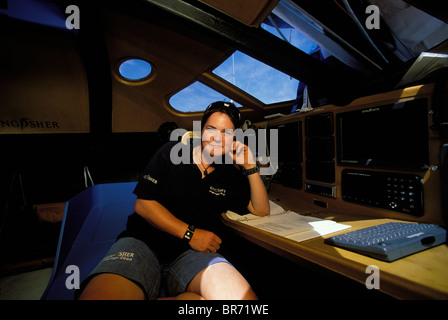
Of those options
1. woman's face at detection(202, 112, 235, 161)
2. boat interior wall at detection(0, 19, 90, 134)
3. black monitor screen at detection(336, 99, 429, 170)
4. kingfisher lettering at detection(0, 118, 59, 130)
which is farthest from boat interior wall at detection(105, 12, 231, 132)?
black monitor screen at detection(336, 99, 429, 170)

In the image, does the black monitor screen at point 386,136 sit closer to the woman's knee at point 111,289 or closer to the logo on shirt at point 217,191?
the logo on shirt at point 217,191

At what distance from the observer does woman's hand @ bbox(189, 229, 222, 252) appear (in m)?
1.23

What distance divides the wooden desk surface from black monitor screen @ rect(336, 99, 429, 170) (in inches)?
17.9

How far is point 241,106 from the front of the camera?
120 inches

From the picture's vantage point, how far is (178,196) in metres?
1.39

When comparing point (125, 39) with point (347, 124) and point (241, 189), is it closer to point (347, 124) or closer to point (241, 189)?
point (241, 189)

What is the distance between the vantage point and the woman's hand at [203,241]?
1.23 m

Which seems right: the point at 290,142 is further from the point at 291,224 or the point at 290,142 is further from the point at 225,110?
the point at 291,224

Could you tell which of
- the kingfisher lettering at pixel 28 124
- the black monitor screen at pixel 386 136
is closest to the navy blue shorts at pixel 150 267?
the black monitor screen at pixel 386 136

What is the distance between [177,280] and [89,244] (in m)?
1.33

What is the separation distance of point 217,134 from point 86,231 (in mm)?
1737

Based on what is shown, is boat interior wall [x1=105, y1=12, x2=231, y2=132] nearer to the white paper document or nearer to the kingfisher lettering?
the kingfisher lettering

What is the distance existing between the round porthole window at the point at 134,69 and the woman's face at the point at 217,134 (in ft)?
5.15
